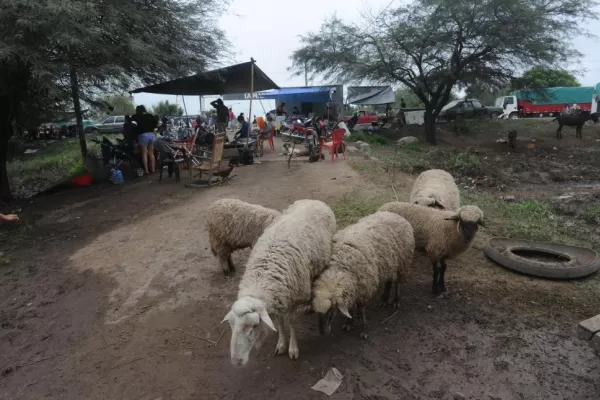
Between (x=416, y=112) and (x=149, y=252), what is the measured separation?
22.7m

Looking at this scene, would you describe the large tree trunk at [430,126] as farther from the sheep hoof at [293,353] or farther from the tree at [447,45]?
the sheep hoof at [293,353]

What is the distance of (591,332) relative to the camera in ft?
9.05

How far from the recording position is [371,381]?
3.01 metres

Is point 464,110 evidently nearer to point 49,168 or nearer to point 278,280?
point 49,168

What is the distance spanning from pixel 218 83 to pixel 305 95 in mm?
13398

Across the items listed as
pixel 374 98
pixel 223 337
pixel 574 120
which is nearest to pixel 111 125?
pixel 374 98

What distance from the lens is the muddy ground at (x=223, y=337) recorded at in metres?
3.00

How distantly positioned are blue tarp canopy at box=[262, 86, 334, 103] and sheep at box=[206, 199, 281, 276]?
2091 centimetres

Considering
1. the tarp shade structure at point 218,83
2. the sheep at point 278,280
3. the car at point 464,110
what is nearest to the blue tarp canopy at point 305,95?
the car at point 464,110

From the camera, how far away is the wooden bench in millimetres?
2723

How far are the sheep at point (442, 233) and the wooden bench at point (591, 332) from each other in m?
1.46

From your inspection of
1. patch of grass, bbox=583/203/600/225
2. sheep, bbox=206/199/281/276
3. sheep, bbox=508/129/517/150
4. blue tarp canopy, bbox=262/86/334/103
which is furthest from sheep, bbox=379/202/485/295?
blue tarp canopy, bbox=262/86/334/103

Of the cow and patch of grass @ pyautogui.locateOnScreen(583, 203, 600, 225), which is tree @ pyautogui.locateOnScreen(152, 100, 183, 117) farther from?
patch of grass @ pyautogui.locateOnScreen(583, 203, 600, 225)

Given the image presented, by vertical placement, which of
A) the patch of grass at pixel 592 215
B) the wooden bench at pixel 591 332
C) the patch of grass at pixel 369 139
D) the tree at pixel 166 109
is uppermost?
the tree at pixel 166 109
